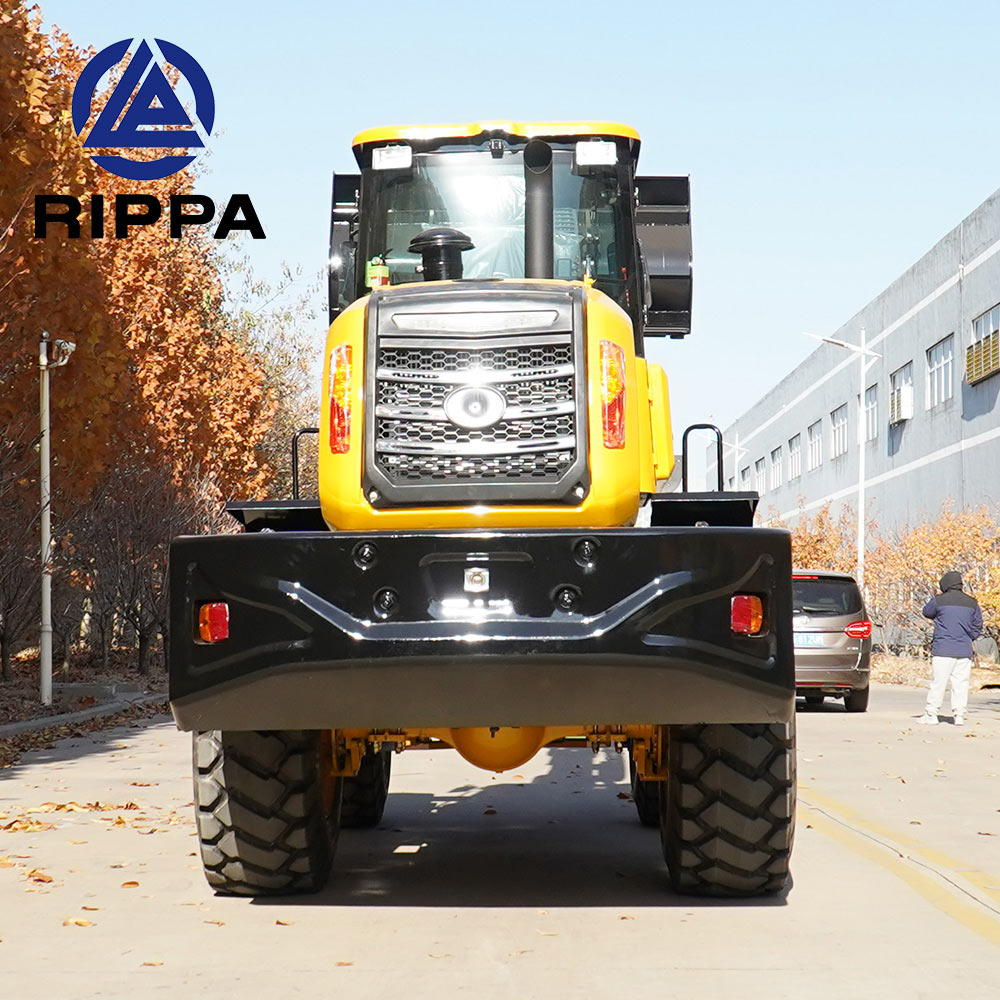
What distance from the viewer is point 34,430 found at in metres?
23.4

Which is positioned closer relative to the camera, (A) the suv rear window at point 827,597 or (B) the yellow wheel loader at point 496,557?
(B) the yellow wheel loader at point 496,557

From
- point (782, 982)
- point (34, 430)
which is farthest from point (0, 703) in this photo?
point (782, 982)

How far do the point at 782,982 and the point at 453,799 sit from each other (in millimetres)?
6260

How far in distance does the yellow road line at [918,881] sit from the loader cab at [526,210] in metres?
3.00

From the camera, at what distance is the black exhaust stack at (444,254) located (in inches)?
324

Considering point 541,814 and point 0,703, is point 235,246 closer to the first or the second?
point 0,703

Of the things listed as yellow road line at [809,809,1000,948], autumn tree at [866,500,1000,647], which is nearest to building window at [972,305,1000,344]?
autumn tree at [866,500,1000,647]

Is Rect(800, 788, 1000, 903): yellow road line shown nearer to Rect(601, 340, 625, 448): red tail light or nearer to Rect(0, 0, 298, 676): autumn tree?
Rect(601, 340, 625, 448): red tail light

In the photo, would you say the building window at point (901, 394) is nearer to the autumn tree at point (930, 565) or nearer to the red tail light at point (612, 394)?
the autumn tree at point (930, 565)

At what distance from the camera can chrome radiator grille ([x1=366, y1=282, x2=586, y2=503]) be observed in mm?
7230

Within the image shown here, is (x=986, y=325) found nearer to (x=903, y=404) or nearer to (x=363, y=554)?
(x=903, y=404)

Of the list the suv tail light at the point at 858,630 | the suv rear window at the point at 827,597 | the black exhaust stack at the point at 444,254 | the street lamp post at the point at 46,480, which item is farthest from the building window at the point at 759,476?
the black exhaust stack at the point at 444,254

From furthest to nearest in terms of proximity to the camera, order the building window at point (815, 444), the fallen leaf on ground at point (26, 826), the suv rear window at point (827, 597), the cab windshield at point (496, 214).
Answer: the building window at point (815, 444) < the suv rear window at point (827, 597) < the fallen leaf on ground at point (26, 826) < the cab windshield at point (496, 214)

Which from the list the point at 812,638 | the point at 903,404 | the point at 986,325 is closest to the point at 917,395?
the point at 903,404
